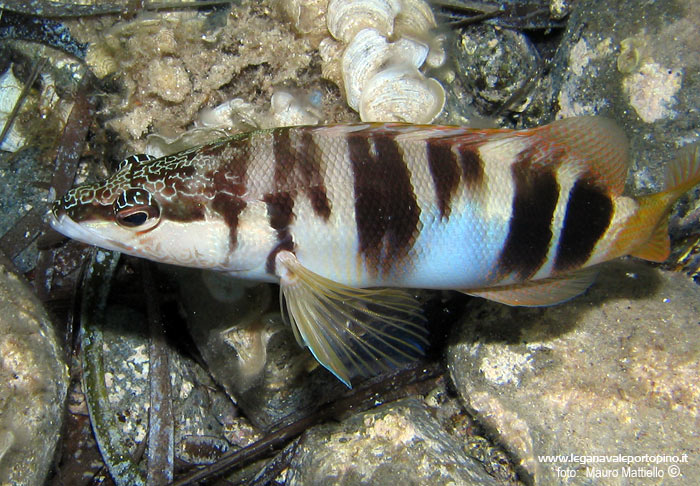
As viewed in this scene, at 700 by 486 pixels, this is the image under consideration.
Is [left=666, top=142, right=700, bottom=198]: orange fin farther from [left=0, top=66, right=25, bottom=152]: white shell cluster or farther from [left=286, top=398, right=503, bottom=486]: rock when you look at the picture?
[left=0, top=66, right=25, bottom=152]: white shell cluster

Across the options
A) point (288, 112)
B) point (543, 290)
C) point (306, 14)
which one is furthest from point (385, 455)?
point (306, 14)

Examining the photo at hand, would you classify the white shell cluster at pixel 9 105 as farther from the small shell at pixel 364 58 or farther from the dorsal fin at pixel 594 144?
the dorsal fin at pixel 594 144

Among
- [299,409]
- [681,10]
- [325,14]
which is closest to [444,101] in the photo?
[325,14]

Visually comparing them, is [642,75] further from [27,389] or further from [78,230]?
[27,389]

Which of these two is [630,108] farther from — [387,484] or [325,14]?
[387,484]

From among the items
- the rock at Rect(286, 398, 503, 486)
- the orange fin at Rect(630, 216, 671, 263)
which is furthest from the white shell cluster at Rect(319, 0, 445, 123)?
the rock at Rect(286, 398, 503, 486)

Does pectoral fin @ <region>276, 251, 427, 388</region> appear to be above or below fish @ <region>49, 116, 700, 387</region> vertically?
below
